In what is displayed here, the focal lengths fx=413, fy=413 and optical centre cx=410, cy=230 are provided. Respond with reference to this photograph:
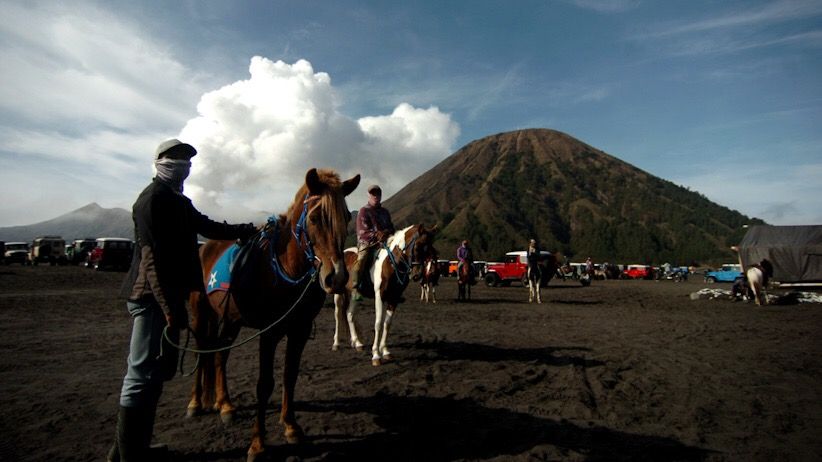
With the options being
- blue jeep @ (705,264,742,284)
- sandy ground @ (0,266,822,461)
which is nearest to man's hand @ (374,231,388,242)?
sandy ground @ (0,266,822,461)

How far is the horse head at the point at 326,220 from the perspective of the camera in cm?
333

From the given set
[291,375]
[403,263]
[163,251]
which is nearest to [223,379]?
[291,375]

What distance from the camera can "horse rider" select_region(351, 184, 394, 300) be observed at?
759 cm

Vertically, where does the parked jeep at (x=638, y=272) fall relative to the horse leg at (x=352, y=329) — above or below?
above

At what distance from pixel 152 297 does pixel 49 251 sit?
2000 inches

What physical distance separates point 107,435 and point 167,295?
7.37ft

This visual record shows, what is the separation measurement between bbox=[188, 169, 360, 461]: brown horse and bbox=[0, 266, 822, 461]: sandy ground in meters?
0.64

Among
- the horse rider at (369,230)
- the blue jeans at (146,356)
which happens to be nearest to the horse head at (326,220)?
the blue jeans at (146,356)

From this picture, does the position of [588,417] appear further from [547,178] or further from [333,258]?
[547,178]

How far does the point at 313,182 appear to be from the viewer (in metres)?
3.60

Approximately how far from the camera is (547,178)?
537 feet

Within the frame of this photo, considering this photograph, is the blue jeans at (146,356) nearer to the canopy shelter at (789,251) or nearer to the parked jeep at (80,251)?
the canopy shelter at (789,251)

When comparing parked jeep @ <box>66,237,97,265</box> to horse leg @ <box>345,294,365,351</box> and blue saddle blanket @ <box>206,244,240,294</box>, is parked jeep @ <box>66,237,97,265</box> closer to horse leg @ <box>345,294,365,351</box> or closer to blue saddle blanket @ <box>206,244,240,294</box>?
horse leg @ <box>345,294,365,351</box>

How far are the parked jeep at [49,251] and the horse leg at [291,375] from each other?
49.5 m
